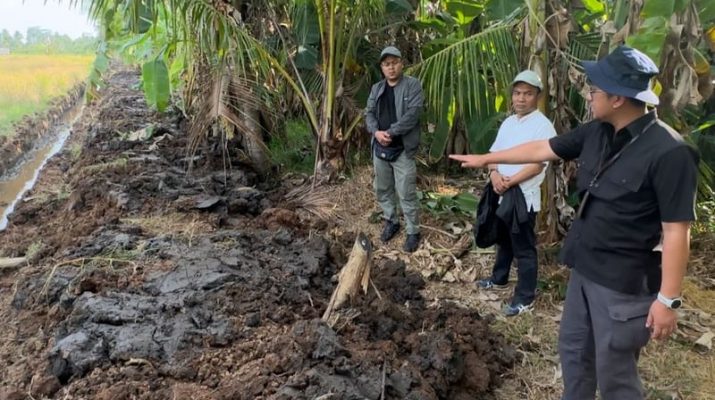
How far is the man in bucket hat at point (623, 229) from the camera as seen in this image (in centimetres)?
192

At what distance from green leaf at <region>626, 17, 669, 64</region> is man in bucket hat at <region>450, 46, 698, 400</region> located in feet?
2.46

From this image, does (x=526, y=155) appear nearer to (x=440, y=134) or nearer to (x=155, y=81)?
(x=440, y=134)

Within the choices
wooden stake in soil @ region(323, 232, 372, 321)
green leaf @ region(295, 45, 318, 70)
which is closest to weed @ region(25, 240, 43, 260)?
wooden stake in soil @ region(323, 232, 372, 321)

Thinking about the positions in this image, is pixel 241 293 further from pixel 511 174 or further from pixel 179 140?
pixel 179 140

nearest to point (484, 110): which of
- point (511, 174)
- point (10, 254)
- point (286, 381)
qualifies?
point (511, 174)

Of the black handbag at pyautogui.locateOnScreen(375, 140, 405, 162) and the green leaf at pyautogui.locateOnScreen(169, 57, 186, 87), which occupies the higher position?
the green leaf at pyautogui.locateOnScreen(169, 57, 186, 87)

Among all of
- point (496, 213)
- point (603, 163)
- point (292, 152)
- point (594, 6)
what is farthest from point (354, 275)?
point (292, 152)

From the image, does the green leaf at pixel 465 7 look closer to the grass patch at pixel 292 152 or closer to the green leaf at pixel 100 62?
the grass patch at pixel 292 152

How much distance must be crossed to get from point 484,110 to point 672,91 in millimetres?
1936

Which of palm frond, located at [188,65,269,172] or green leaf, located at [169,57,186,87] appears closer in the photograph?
palm frond, located at [188,65,269,172]

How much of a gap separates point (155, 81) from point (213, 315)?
2769mm

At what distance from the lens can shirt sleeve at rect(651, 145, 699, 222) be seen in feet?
6.18

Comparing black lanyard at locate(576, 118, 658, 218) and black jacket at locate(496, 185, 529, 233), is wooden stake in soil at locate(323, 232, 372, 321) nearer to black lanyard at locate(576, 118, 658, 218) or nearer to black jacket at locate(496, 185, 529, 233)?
black jacket at locate(496, 185, 529, 233)

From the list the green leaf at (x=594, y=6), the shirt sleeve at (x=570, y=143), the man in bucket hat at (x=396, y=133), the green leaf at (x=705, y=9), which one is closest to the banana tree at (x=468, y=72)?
the man in bucket hat at (x=396, y=133)
